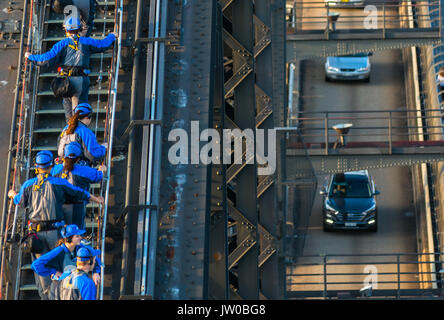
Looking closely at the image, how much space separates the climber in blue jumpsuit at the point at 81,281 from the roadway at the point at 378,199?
56.6 ft

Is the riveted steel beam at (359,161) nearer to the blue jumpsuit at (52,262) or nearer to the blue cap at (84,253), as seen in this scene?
the blue jumpsuit at (52,262)

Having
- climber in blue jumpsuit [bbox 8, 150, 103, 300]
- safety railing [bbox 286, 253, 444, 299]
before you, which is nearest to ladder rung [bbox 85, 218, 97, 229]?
climber in blue jumpsuit [bbox 8, 150, 103, 300]

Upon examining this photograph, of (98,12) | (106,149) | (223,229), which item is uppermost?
(98,12)

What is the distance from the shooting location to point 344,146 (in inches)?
1101

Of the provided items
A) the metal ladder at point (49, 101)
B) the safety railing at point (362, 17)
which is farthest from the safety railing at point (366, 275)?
the metal ladder at point (49, 101)

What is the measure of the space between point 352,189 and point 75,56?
18582 mm

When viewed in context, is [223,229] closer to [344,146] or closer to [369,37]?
[344,146]

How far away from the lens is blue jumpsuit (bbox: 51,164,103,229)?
11.9 metres

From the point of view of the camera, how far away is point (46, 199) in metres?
11.6

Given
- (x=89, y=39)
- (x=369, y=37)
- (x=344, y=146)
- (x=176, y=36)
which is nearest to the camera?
(x=176, y=36)

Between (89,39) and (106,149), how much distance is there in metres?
1.85

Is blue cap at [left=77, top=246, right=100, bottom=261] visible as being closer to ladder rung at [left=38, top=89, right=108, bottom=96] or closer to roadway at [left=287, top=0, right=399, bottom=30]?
ladder rung at [left=38, top=89, right=108, bottom=96]
